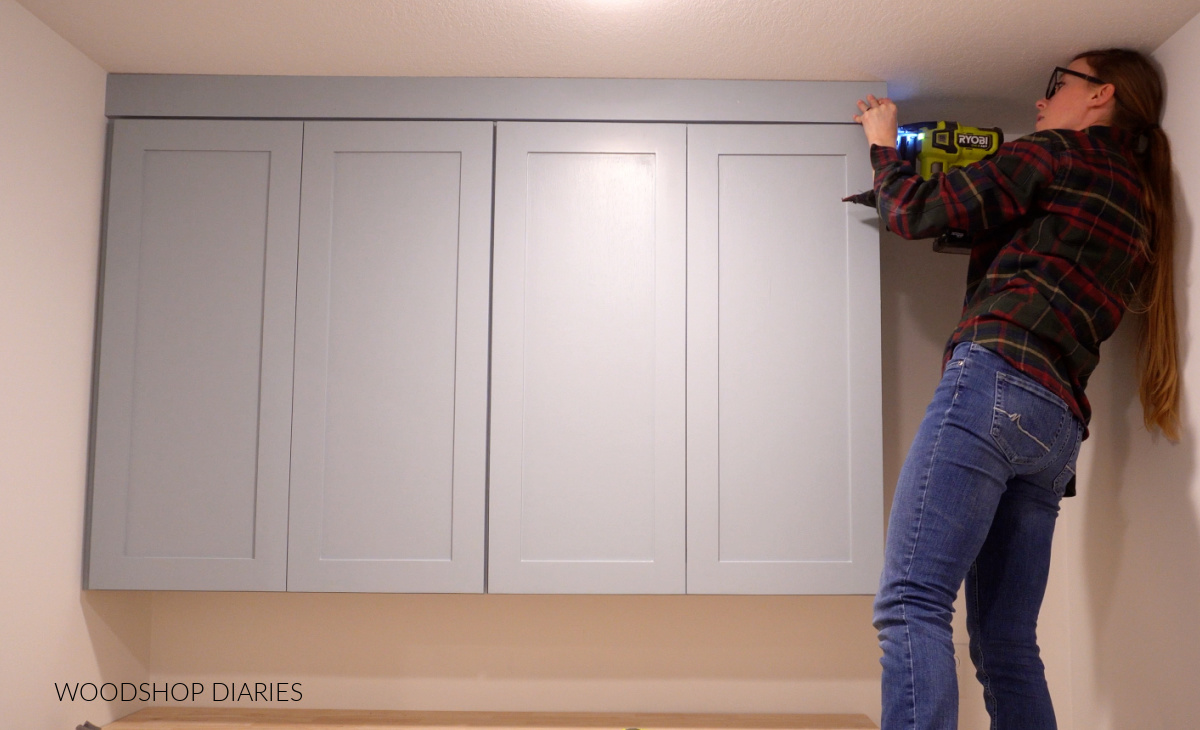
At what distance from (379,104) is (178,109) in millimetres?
525

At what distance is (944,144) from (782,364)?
0.66m

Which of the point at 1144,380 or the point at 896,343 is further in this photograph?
the point at 896,343

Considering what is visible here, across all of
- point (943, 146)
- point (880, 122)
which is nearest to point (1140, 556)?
point (943, 146)

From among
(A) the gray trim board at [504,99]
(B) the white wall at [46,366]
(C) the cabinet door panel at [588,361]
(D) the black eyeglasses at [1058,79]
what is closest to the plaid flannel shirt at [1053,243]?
(D) the black eyeglasses at [1058,79]

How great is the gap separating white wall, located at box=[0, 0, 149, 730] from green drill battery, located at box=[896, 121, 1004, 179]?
80.3 inches

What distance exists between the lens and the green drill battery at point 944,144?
2018 mm

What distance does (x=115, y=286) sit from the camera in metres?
2.12

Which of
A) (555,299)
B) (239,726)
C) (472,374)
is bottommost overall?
(239,726)

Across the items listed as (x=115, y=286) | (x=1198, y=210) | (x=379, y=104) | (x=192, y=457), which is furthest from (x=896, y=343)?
(x=115, y=286)

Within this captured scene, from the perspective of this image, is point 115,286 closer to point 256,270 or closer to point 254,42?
point 256,270

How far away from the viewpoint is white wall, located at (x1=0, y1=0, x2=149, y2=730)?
184 cm

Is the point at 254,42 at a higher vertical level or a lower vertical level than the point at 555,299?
higher

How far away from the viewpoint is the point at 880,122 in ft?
6.68

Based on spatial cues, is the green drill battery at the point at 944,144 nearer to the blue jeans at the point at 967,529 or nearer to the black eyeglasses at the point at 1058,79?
the black eyeglasses at the point at 1058,79
